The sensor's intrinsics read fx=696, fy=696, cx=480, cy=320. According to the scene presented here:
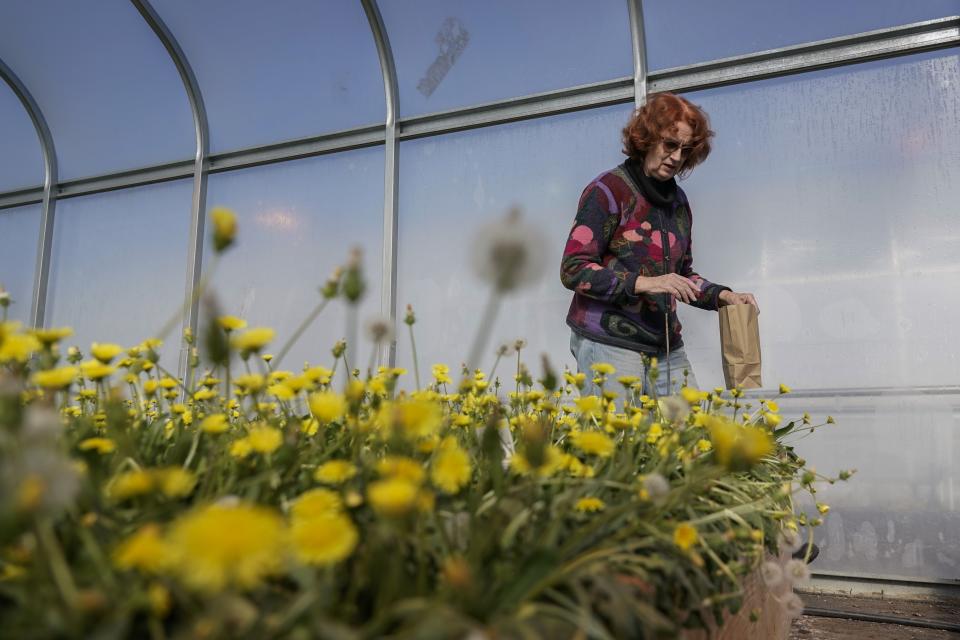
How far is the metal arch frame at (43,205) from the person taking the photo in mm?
4230

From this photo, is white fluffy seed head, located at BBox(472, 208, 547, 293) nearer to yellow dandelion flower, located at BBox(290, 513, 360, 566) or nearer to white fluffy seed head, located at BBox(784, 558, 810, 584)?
yellow dandelion flower, located at BBox(290, 513, 360, 566)

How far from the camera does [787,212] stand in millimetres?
2824

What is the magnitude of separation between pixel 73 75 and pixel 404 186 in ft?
7.27

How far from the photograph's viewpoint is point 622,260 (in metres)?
1.63

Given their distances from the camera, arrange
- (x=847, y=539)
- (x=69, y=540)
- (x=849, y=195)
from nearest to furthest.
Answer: (x=69, y=540)
(x=847, y=539)
(x=849, y=195)

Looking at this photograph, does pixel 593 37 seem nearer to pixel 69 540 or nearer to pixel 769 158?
pixel 769 158

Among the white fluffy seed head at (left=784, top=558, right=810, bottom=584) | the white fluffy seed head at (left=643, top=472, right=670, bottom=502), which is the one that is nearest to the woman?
the white fluffy seed head at (left=784, top=558, right=810, bottom=584)

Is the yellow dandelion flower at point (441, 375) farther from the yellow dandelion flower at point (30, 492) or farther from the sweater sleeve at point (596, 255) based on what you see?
the yellow dandelion flower at point (30, 492)

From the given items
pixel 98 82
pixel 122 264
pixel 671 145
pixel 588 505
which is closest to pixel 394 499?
pixel 588 505

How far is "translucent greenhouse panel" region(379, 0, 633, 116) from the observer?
10.2 feet

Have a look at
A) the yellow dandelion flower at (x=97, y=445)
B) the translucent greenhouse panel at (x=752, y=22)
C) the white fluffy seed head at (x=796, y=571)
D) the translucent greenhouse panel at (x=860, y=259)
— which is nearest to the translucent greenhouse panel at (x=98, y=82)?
the translucent greenhouse panel at (x=752, y=22)

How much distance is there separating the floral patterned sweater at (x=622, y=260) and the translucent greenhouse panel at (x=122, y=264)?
2935 mm

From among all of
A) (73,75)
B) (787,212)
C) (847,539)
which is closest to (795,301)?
(787,212)

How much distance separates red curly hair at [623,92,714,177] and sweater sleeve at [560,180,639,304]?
18 centimetres
